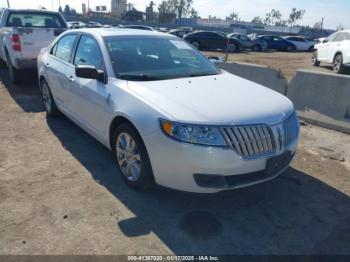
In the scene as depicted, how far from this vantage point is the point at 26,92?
7.95 m

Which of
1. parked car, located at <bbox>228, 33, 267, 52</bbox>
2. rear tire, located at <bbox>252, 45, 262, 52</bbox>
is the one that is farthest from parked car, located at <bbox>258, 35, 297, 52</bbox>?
rear tire, located at <bbox>252, 45, 262, 52</bbox>

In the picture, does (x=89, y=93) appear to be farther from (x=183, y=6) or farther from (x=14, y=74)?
(x=183, y=6)

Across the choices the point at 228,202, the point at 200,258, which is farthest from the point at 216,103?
the point at 200,258

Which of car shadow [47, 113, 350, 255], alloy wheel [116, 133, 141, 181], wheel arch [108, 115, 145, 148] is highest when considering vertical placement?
wheel arch [108, 115, 145, 148]

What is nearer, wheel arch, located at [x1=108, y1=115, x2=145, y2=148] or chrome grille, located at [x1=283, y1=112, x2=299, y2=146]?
chrome grille, located at [x1=283, y1=112, x2=299, y2=146]

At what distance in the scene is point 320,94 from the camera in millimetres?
5891

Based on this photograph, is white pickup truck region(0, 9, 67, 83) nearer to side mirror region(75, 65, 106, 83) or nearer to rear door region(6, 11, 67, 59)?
rear door region(6, 11, 67, 59)

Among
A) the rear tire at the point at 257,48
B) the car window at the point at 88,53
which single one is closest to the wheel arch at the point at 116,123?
the car window at the point at 88,53

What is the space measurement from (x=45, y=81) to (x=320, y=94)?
15.8ft

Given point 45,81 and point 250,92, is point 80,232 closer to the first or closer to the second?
point 250,92

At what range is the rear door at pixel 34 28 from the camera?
7.55m

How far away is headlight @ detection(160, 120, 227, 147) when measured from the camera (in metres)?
2.94

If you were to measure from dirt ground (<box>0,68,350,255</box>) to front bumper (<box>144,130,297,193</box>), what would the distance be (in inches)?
15.7

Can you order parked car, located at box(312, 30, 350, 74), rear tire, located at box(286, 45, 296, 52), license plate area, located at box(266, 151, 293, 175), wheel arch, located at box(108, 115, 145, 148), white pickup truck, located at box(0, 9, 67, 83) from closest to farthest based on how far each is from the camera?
1. license plate area, located at box(266, 151, 293, 175)
2. wheel arch, located at box(108, 115, 145, 148)
3. white pickup truck, located at box(0, 9, 67, 83)
4. parked car, located at box(312, 30, 350, 74)
5. rear tire, located at box(286, 45, 296, 52)
